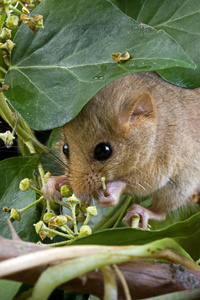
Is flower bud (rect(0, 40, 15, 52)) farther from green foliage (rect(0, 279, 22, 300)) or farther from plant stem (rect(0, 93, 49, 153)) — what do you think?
green foliage (rect(0, 279, 22, 300))

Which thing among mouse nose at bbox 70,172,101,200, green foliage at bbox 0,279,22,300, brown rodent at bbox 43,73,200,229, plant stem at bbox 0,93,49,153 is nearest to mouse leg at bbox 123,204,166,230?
brown rodent at bbox 43,73,200,229

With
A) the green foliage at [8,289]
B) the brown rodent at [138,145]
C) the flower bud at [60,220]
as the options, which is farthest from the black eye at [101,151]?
the green foliage at [8,289]

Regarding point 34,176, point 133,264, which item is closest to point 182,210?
point 34,176

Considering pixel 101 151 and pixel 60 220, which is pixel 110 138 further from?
pixel 60 220

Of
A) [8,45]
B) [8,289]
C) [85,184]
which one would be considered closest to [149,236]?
[8,289]

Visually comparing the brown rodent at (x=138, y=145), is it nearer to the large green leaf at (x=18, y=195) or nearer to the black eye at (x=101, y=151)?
the black eye at (x=101, y=151)

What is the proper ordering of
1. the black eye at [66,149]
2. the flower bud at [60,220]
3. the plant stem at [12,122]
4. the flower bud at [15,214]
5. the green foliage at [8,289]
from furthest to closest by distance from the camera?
1. the black eye at [66,149]
2. the plant stem at [12,122]
3. the flower bud at [15,214]
4. the flower bud at [60,220]
5. the green foliage at [8,289]

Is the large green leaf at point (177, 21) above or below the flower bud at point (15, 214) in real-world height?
above

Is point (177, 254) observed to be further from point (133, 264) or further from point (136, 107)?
point (136, 107)
